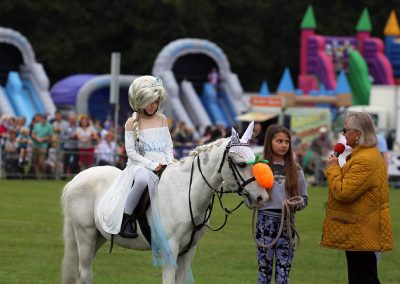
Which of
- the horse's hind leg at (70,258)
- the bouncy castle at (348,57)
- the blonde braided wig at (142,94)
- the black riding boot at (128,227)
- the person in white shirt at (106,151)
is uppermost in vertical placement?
the bouncy castle at (348,57)

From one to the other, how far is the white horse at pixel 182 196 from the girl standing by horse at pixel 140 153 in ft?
0.46

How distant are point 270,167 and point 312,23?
138 ft

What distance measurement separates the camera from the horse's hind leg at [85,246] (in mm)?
11680

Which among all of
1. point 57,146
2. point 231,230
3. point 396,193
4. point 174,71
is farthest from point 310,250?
point 174,71

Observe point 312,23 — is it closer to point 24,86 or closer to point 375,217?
point 24,86

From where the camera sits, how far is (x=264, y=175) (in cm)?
1011

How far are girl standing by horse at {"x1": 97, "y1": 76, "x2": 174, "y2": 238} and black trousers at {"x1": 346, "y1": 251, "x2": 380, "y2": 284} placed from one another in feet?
6.01

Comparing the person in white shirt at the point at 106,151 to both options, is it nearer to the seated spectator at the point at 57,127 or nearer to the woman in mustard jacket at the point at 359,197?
the seated spectator at the point at 57,127

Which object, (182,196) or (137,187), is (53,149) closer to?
(137,187)

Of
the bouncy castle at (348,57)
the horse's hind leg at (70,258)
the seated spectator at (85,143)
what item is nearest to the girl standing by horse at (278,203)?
the horse's hind leg at (70,258)

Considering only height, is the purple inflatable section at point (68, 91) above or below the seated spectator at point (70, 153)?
above

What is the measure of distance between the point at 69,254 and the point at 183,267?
4.82 feet

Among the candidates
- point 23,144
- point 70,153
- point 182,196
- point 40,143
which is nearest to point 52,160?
point 70,153

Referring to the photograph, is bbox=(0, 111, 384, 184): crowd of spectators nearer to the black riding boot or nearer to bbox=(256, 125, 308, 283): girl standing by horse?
the black riding boot
